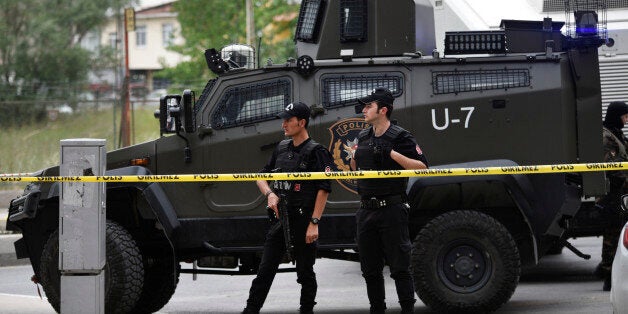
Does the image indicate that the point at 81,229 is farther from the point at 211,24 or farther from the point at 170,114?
the point at 211,24

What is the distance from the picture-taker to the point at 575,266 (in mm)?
12938

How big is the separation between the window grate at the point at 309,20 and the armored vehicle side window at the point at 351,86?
0.92 m

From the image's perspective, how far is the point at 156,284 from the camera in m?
9.95

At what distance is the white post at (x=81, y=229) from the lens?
853cm

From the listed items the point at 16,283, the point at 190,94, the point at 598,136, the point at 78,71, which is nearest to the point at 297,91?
the point at 190,94

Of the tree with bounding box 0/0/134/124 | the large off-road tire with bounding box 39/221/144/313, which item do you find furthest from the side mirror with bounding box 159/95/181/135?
the tree with bounding box 0/0/134/124

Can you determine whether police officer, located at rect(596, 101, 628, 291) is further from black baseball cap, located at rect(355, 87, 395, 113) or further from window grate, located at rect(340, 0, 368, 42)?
black baseball cap, located at rect(355, 87, 395, 113)

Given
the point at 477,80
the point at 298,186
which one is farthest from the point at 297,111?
the point at 477,80

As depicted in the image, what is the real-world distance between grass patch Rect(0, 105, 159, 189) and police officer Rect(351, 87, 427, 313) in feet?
47.7

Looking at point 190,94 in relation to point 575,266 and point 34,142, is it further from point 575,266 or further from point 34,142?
point 34,142

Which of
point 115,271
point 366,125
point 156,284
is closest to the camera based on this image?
point 115,271

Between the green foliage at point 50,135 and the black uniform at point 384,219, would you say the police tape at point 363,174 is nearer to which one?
the black uniform at point 384,219

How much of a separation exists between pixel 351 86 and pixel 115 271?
2.31 meters

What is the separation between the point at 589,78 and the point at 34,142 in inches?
683
